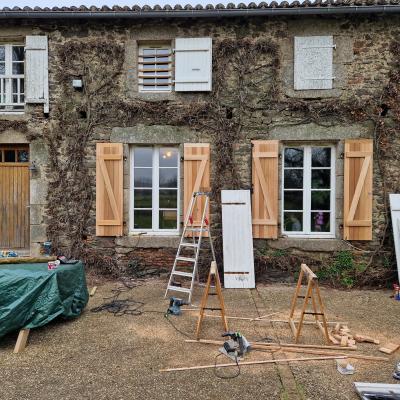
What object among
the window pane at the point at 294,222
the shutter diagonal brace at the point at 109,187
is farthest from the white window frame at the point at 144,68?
the window pane at the point at 294,222

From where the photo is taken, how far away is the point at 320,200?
19.7 feet

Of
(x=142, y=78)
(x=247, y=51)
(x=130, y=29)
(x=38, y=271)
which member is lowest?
(x=38, y=271)

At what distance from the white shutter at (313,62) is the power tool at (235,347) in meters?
4.61

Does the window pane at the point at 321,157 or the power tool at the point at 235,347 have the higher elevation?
the window pane at the point at 321,157

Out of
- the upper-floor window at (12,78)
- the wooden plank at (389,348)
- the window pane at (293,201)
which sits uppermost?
the upper-floor window at (12,78)

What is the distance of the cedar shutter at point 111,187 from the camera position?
5984 mm

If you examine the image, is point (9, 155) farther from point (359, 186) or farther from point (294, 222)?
point (359, 186)

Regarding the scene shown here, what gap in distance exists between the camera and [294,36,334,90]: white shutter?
5.85 meters

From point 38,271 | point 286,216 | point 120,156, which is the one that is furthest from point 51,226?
point 286,216

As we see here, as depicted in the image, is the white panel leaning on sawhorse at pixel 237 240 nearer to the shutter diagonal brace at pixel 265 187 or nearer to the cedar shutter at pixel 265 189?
the cedar shutter at pixel 265 189

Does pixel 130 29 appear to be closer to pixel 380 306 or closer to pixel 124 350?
pixel 124 350

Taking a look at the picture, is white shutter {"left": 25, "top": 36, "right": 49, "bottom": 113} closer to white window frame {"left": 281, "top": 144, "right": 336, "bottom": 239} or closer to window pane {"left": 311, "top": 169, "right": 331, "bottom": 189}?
white window frame {"left": 281, "top": 144, "right": 336, "bottom": 239}

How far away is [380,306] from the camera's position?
469 cm

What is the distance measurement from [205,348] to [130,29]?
5.70 m
